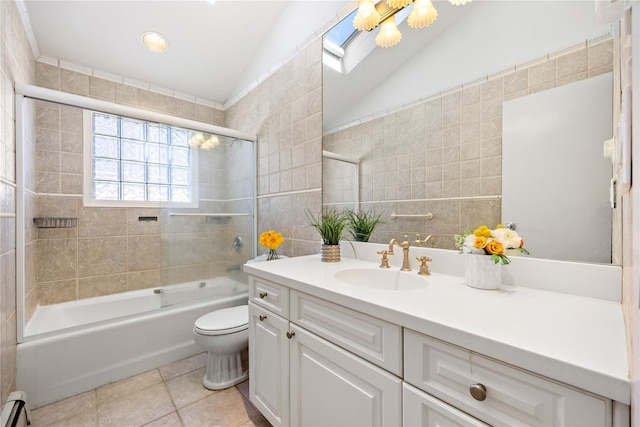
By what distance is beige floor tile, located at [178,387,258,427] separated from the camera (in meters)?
1.43

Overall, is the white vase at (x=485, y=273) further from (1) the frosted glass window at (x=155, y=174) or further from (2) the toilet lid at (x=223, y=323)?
(1) the frosted glass window at (x=155, y=174)

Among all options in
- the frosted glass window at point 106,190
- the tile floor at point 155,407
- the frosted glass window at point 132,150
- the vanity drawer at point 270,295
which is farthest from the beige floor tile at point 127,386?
the frosted glass window at point 132,150

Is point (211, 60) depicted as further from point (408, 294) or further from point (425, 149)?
point (408, 294)

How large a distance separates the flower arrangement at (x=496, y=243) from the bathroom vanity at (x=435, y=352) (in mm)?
123

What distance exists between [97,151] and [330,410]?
2.82 m

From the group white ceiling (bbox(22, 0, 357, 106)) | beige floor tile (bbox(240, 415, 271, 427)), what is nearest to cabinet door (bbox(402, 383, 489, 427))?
beige floor tile (bbox(240, 415, 271, 427))

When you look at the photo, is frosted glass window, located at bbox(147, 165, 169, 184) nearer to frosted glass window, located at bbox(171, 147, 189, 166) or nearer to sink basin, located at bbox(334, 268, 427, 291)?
frosted glass window, located at bbox(171, 147, 189, 166)

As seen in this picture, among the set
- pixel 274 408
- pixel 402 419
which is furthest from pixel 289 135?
pixel 402 419

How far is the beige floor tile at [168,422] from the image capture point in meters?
1.40

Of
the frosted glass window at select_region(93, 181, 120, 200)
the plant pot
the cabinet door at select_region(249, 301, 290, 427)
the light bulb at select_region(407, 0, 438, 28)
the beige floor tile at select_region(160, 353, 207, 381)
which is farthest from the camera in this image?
the frosted glass window at select_region(93, 181, 120, 200)

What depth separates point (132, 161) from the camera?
2.63 m

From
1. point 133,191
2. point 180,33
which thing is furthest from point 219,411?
point 180,33

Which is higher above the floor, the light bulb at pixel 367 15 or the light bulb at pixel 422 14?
the light bulb at pixel 367 15

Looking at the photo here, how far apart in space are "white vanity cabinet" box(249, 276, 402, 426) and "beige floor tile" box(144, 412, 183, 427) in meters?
0.44
